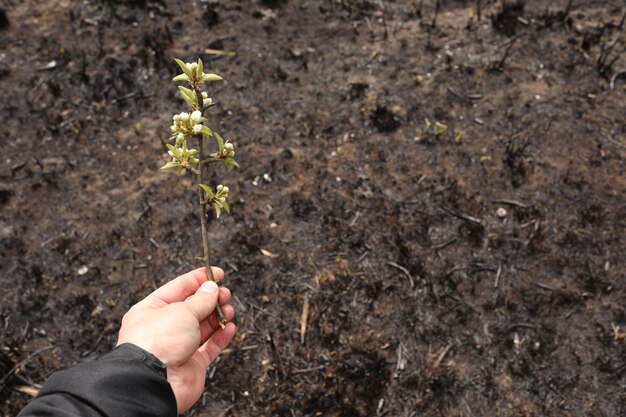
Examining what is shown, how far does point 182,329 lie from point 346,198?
2.51 meters

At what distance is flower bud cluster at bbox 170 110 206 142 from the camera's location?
2.29 m

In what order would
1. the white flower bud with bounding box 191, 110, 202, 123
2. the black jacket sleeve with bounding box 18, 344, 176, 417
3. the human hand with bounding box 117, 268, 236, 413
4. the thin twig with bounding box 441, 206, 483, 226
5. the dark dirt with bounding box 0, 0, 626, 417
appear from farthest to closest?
the thin twig with bounding box 441, 206, 483, 226, the dark dirt with bounding box 0, 0, 626, 417, the human hand with bounding box 117, 268, 236, 413, the white flower bud with bounding box 191, 110, 202, 123, the black jacket sleeve with bounding box 18, 344, 176, 417

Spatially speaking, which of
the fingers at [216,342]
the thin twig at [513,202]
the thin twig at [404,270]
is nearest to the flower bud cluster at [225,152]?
the fingers at [216,342]

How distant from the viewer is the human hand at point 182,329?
2436 mm

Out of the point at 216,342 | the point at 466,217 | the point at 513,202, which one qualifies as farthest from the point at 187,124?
the point at 513,202

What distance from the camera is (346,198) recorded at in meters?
4.68

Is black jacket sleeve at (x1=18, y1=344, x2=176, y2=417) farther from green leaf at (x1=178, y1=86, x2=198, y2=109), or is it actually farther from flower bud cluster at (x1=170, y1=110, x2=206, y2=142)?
green leaf at (x1=178, y1=86, x2=198, y2=109)

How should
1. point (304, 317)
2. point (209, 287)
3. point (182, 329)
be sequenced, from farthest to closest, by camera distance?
point (304, 317) → point (209, 287) → point (182, 329)

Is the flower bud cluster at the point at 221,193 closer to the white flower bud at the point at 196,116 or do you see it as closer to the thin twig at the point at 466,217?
the white flower bud at the point at 196,116

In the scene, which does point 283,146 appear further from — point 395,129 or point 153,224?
point 153,224

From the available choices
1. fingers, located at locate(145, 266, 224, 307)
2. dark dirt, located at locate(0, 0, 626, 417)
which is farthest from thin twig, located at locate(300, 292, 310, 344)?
fingers, located at locate(145, 266, 224, 307)

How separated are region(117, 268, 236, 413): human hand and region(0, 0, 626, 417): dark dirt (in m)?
0.91

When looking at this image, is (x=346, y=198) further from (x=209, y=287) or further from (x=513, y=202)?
(x=209, y=287)

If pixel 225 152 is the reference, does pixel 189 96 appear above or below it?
above
